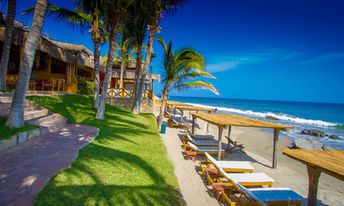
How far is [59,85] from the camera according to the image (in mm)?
14336

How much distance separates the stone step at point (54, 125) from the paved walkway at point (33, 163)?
34 cm

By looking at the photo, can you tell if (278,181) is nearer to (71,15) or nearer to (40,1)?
(40,1)

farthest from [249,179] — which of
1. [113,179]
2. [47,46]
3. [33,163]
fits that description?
[47,46]

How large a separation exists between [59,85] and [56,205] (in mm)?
13684

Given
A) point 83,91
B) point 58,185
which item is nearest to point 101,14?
point 83,91

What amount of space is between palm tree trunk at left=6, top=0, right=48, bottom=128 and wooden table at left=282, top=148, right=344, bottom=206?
701 centimetres

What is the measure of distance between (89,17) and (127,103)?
23.5 feet

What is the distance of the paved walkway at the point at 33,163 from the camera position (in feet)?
9.55

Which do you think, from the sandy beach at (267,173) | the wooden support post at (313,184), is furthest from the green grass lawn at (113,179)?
the wooden support post at (313,184)

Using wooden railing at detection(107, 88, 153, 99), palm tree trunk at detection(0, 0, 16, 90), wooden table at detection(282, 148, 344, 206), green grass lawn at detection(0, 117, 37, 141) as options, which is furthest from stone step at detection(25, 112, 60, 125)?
wooden railing at detection(107, 88, 153, 99)

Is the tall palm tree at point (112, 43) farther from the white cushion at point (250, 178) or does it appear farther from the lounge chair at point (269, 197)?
the lounge chair at point (269, 197)

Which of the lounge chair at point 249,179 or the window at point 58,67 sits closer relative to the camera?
the lounge chair at point 249,179

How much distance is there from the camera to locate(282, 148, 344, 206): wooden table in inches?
123

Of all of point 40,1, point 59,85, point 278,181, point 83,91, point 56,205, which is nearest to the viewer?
point 56,205
